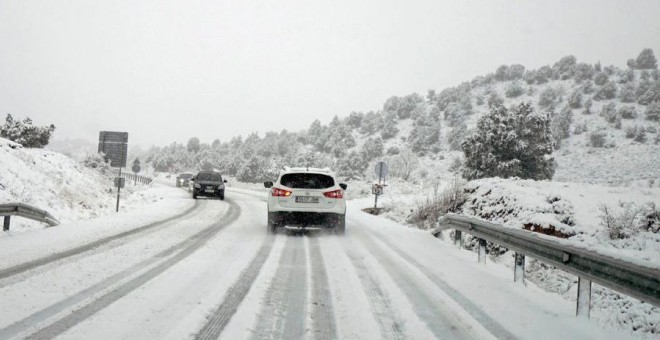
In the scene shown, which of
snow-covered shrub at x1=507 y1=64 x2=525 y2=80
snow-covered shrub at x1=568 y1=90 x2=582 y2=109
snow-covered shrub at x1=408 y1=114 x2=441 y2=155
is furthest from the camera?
snow-covered shrub at x1=507 y1=64 x2=525 y2=80

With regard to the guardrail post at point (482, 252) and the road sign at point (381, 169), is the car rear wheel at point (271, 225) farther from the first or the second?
the road sign at point (381, 169)

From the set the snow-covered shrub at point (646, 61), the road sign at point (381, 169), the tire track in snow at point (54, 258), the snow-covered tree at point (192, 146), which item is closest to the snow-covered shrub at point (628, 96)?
the snow-covered shrub at point (646, 61)

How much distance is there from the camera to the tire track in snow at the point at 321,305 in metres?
3.53

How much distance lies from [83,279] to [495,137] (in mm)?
Result: 33230

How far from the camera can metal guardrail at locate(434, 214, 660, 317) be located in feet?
11.5

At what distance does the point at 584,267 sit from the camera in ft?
14.3

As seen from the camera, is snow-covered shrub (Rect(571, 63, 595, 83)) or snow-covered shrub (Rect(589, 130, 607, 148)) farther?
snow-covered shrub (Rect(571, 63, 595, 83))

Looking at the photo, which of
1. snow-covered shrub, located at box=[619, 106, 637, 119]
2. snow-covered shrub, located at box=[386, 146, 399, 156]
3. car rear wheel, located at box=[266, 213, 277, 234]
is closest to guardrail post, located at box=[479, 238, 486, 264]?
car rear wheel, located at box=[266, 213, 277, 234]

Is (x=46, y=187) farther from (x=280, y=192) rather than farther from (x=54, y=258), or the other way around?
(x=54, y=258)

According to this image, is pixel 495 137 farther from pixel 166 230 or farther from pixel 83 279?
pixel 83 279

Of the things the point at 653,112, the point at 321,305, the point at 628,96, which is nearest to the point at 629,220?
the point at 321,305

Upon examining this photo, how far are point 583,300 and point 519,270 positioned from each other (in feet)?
5.17

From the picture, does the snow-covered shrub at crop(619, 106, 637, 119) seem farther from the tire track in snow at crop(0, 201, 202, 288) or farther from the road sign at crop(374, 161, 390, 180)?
the tire track in snow at crop(0, 201, 202, 288)

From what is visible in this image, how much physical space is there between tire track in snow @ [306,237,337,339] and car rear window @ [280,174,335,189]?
3.35 meters
